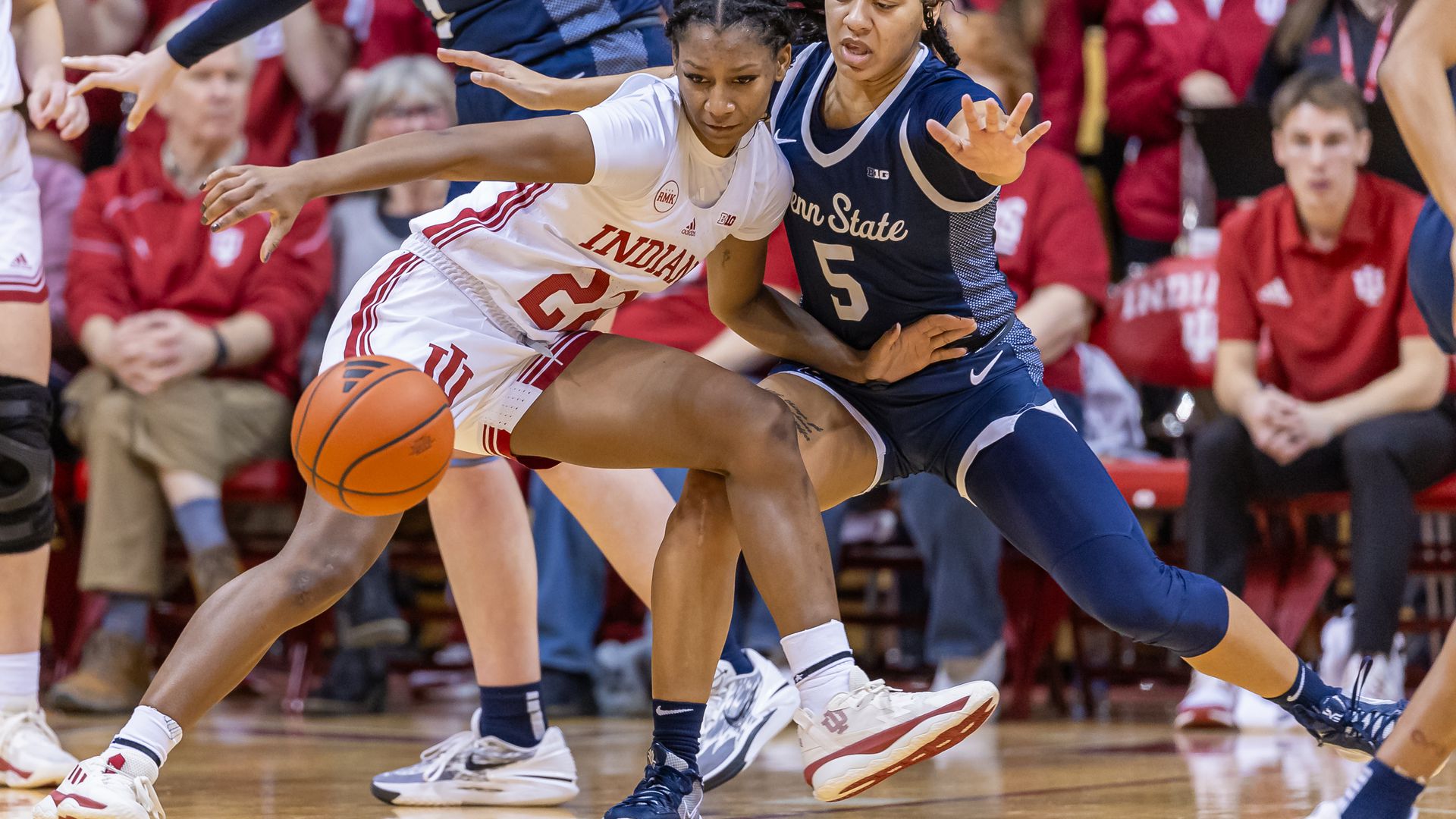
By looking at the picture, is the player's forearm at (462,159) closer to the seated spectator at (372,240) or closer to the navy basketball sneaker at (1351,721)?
the navy basketball sneaker at (1351,721)

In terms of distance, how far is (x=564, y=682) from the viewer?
5496mm

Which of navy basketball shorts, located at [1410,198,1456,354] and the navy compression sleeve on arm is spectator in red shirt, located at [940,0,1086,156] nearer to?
navy basketball shorts, located at [1410,198,1456,354]

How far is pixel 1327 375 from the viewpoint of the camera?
214 inches

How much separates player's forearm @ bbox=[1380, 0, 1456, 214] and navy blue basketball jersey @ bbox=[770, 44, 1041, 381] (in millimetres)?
684

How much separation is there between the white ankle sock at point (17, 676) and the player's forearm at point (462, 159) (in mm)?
1586

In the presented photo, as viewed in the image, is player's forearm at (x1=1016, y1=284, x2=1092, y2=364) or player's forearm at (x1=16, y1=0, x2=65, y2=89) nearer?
player's forearm at (x1=16, y1=0, x2=65, y2=89)

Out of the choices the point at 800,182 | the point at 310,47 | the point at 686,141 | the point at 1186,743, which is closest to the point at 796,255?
the point at 800,182

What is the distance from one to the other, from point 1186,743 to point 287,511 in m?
3.21

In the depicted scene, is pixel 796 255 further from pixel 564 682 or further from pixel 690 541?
pixel 564 682

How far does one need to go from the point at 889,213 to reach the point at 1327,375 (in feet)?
9.03

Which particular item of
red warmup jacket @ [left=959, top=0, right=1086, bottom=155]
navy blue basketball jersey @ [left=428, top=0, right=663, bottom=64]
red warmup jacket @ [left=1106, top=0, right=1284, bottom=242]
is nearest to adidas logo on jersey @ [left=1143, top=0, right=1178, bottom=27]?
red warmup jacket @ [left=1106, top=0, right=1284, bottom=242]

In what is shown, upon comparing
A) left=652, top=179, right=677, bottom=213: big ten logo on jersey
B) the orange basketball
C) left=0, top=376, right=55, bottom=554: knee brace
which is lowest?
left=0, top=376, right=55, bottom=554: knee brace

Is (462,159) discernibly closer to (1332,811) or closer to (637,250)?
(637,250)

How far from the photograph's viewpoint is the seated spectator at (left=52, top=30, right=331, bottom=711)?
5.62m
